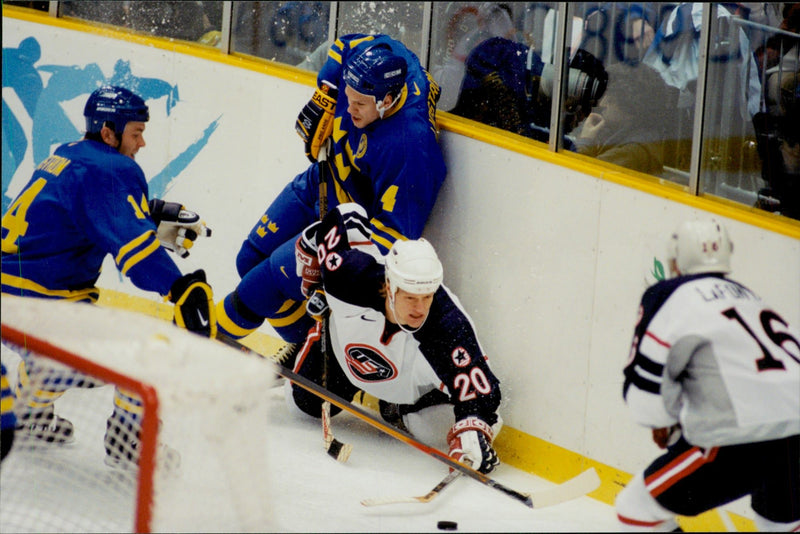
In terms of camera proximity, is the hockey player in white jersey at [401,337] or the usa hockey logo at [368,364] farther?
the usa hockey logo at [368,364]

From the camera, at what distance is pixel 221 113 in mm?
3889

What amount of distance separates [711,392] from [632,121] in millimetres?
918

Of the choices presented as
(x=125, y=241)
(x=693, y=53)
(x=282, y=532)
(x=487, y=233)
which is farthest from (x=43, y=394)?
(x=693, y=53)

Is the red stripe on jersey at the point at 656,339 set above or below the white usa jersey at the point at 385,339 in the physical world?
above

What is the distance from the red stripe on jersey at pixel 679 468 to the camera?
2.31 meters

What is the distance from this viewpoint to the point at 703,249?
227cm

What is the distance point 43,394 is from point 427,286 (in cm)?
92

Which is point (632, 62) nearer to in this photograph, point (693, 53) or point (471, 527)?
point (693, 53)

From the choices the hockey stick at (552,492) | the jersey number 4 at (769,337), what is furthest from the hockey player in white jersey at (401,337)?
the jersey number 4 at (769,337)

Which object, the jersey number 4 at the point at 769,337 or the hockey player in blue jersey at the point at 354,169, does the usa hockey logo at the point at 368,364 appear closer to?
the hockey player in blue jersey at the point at 354,169

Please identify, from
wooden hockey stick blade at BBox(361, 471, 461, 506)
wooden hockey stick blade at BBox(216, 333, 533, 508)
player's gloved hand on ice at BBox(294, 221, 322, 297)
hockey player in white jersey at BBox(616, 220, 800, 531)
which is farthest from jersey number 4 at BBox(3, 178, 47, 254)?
hockey player in white jersey at BBox(616, 220, 800, 531)

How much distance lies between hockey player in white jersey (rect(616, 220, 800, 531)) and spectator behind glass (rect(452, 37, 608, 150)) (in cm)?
86

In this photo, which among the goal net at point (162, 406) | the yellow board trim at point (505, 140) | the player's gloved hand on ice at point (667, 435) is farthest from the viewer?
the yellow board trim at point (505, 140)

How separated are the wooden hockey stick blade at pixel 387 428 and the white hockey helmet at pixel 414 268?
0.36 m
